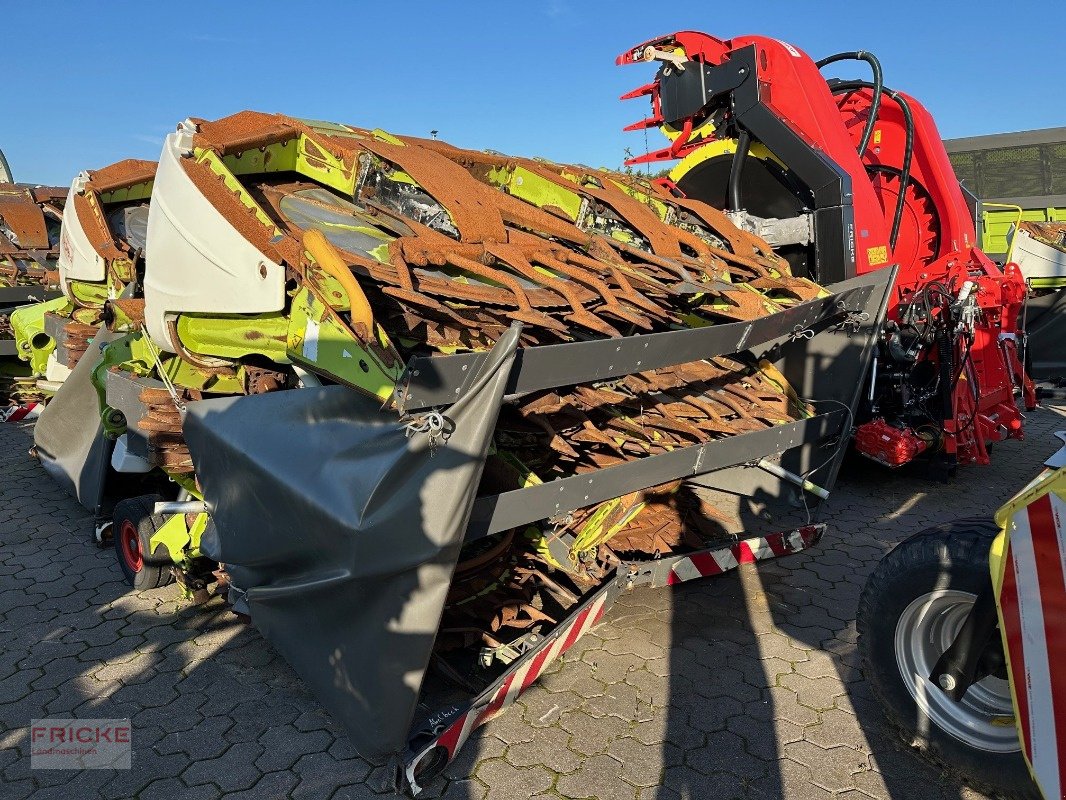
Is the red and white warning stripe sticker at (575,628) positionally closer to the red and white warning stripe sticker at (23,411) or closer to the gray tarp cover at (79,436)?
the gray tarp cover at (79,436)

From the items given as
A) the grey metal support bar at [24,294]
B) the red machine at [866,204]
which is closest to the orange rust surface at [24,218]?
the grey metal support bar at [24,294]

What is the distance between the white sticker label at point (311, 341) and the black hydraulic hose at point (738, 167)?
10.3 feet

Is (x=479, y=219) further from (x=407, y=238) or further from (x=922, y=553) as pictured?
(x=922, y=553)

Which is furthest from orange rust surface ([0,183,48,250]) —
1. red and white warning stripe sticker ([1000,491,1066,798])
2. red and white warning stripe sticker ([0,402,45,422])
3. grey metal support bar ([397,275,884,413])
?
red and white warning stripe sticker ([1000,491,1066,798])

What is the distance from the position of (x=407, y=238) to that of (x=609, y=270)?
780 millimetres

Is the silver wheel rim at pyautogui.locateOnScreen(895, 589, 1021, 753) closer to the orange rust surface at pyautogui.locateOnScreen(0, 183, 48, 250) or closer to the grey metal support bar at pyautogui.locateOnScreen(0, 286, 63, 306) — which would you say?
the grey metal support bar at pyautogui.locateOnScreen(0, 286, 63, 306)

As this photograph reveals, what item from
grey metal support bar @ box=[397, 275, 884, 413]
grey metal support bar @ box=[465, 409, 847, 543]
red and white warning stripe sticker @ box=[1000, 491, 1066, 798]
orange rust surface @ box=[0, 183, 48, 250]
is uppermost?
orange rust surface @ box=[0, 183, 48, 250]

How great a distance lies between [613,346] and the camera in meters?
2.37

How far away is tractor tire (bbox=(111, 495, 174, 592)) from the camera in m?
3.86

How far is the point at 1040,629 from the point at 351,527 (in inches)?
70.9

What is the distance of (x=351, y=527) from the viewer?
2.18m

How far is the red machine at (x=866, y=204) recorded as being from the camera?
4.44 metres

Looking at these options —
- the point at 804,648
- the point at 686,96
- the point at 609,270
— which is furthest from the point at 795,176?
the point at 804,648

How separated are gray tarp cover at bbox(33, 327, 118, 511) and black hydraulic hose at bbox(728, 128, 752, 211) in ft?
12.2
